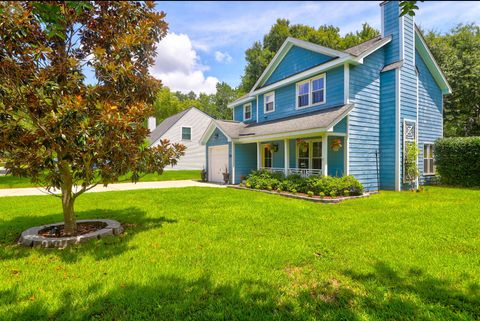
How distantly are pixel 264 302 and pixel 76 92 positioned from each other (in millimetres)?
4471

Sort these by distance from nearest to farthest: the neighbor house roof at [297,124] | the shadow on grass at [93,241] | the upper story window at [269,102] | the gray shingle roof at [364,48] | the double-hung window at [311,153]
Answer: the shadow on grass at [93,241]
the neighbor house roof at [297,124]
the gray shingle roof at [364,48]
the double-hung window at [311,153]
the upper story window at [269,102]

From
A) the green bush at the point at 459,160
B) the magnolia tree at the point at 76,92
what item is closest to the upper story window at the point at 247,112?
the green bush at the point at 459,160

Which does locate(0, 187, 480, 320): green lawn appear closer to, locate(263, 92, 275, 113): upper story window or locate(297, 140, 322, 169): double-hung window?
locate(297, 140, 322, 169): double-hung window

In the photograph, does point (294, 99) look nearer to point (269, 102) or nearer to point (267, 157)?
point (269, 102)

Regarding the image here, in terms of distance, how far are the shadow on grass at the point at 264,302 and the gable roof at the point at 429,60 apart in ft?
44.5

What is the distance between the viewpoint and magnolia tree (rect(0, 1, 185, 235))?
13.4ft

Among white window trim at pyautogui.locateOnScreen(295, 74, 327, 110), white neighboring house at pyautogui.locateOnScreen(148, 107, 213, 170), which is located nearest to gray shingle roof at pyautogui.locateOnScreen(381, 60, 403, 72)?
white window trim at pyautogui.locateOnScreen(295, 74, 327, 110)

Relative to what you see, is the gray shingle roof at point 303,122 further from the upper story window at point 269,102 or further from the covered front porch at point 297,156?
the upper story window at point 269,102

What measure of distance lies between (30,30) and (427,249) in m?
7.71

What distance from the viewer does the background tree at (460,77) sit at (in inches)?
757

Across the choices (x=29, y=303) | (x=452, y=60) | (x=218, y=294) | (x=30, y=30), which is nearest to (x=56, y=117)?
(x=30, y=30)

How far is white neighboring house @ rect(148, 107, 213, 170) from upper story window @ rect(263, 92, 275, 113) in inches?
409

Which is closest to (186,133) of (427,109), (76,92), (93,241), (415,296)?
(427,109)

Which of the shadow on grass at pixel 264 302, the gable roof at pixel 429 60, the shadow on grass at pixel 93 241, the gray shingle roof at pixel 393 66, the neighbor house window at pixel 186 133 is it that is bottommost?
the shadow on grass at pixel 264 302
